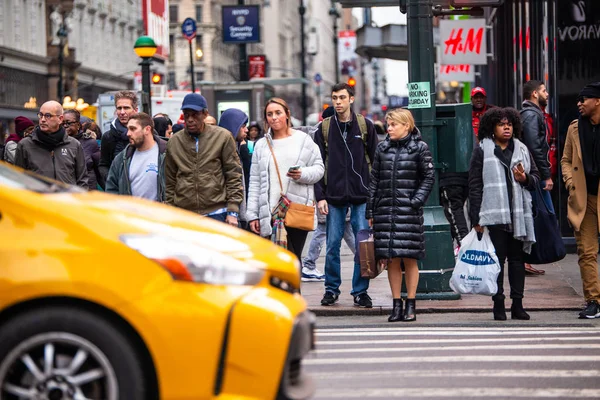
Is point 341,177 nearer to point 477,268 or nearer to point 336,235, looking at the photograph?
point 336,235

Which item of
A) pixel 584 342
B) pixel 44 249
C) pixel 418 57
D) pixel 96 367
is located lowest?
pixel 584 342

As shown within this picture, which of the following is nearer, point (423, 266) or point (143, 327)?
point (143, 327)

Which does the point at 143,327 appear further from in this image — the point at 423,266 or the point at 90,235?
the point at 423,266

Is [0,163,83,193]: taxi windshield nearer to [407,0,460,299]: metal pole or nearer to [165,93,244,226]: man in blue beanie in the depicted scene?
[165,93,244,226]: man in blue beanie

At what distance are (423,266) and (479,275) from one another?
1400mm

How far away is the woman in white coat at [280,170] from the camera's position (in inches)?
422

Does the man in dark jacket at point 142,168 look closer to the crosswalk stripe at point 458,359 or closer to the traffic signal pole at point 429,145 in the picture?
the crosswalk stripe at point 458,359

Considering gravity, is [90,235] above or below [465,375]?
above

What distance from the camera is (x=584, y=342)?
9.09 meters

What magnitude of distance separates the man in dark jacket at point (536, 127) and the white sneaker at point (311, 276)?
7.64 ft

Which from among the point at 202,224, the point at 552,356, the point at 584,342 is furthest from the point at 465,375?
the point at 202,224

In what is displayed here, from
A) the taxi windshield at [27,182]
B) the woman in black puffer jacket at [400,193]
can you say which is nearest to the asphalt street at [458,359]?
the woman in black puffer jacket at [400,193]

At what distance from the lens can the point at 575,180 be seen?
10836mm

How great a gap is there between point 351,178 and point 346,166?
0.13 meters
